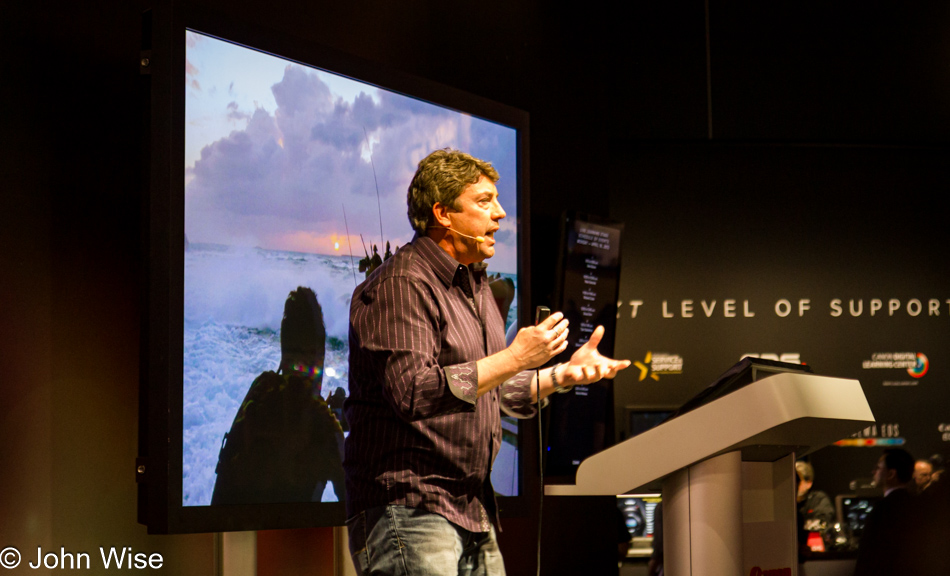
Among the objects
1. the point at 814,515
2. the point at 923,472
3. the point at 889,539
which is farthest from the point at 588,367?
the point at 923,472

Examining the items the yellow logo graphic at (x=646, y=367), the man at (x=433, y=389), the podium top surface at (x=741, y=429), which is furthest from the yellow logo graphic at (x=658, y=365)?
the podium top surface at (x=741, y=429)

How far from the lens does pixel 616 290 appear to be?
4.43 meters

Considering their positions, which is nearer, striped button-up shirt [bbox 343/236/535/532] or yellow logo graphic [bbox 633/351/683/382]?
striped button-up shirt [bbox 343/236/535/532]

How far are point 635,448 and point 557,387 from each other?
1.19 feet

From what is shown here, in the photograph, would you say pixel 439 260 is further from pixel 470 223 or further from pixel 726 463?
pixel 726 463

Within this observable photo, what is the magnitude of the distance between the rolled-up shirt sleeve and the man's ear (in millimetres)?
220

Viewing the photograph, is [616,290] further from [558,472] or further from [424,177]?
[424,177]

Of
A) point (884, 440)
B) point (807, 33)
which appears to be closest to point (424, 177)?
point (807, 33)

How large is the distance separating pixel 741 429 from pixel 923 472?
14.3ft

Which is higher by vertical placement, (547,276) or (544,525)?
(547,276)

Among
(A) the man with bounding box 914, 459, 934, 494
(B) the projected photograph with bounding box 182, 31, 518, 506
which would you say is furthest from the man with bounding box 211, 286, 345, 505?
(A) the man with bounding box 914, 459, 934, 494

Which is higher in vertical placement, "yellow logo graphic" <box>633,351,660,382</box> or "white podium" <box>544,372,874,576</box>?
"yellow logo graphic" <box>633,351,660,382</box>

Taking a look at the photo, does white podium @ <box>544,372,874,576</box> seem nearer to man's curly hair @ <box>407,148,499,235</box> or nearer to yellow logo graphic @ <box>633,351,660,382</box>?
man's curly hair @ <box>407,148,499,235</box>

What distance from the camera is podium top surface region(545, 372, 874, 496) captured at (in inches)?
59.9
